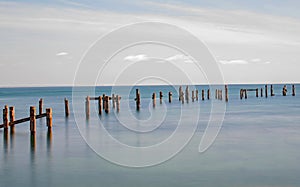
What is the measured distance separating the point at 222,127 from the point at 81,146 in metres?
10.5

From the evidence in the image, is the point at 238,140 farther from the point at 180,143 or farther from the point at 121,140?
the point at 121,140

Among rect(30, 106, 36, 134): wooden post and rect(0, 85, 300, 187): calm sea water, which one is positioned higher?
rect(30, 106, 36, 134): wooden post

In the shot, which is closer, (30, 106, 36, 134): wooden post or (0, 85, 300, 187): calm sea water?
(0, 85, 300, 187): calm sea water

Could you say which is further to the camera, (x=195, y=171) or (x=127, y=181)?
(x=195, y=171)

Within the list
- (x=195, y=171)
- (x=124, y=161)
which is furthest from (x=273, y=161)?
(x=124, y=161)

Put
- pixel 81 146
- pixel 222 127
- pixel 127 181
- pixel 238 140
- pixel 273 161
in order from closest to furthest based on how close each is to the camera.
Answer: pixel 127 181 < pixel 273 161 < pixel 81 146 < pixel 238 140 < pixel 222 127

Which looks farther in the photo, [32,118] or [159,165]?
[32,118]

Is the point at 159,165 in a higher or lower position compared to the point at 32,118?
lower

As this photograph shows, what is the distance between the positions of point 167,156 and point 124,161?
1.85 m

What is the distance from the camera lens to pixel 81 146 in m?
20.4

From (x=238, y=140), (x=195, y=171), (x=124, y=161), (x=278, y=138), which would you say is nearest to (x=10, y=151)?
(x=124, y=161)

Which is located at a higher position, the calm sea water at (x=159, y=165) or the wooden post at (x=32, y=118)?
the wooden post at (x=32, y=118)

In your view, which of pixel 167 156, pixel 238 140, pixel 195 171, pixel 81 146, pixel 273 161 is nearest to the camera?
pixel 195 171

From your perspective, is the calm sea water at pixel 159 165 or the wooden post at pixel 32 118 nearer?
the calm sea water at pixel 159 165
